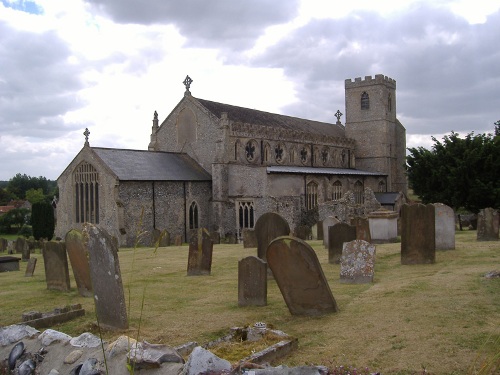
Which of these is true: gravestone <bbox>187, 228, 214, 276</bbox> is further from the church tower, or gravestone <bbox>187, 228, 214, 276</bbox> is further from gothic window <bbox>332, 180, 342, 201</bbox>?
the church tower

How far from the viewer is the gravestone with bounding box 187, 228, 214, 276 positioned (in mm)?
13562

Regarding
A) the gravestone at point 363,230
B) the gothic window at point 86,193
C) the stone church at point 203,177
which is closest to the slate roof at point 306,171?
the stone church at point 203,177

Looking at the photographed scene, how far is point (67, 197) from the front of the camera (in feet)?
104

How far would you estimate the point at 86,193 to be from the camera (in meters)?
30.7

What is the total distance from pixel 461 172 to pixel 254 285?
80.0 feet

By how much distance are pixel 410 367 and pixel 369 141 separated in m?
43.9

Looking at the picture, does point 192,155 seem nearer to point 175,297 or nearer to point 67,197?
point 67,197

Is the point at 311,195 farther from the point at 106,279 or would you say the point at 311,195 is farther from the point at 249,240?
the point at 106,279

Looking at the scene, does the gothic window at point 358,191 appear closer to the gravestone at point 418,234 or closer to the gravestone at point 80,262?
the gravestone at point 418,234

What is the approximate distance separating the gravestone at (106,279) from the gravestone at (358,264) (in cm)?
504

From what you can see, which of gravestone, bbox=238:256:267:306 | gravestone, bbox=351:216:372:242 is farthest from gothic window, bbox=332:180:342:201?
gravestone, bbox=238:256:267:306

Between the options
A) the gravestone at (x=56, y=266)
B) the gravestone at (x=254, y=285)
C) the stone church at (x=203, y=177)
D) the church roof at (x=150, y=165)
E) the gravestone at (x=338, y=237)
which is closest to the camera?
the gravestone at (x=254, y=285)

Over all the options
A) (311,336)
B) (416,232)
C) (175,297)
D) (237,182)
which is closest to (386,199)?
(237,182)

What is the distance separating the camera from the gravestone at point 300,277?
27.3 ft
